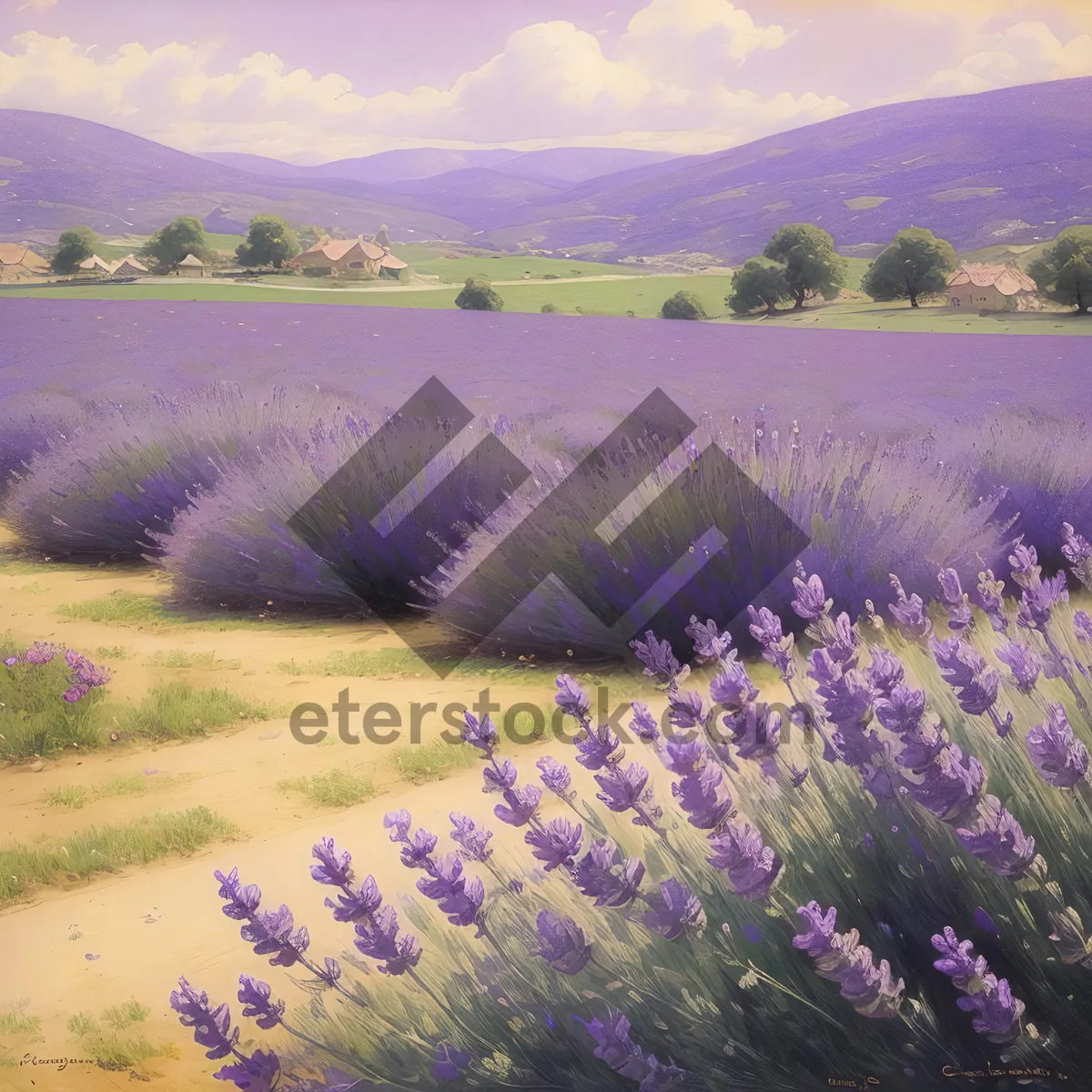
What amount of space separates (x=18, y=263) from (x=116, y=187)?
75cm

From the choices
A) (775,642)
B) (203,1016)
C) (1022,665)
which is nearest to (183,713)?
(203,1016)

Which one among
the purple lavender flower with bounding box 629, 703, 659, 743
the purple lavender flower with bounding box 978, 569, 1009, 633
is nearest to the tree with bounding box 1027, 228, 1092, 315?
the purple lavender flower with bounding box 978, 569, 1009, 633

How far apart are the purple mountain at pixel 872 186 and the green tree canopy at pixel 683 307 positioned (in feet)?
1.08

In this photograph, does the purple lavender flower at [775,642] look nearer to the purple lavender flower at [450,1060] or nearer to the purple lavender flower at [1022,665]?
the purple lavender flower at [1022,665]

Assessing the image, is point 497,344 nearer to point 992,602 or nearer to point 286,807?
point 286,807

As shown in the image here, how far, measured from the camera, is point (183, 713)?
3418mm

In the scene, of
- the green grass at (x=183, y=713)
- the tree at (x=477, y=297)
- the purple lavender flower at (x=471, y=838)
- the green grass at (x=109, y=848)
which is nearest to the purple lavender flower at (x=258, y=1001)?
the purple lavender flower at (x=471, y=838)

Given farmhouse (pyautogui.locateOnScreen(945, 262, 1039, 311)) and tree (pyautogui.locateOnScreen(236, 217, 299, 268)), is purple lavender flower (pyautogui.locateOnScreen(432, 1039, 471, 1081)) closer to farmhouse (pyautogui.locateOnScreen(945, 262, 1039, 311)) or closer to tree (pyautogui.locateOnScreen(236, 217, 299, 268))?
farmhouse (pyautogui.locateOnScreen(945, 262, 1039, 311))

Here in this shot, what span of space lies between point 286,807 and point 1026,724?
77.0 inches

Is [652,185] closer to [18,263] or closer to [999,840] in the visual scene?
[18,263]

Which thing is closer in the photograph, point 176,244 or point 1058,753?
point 1058,753

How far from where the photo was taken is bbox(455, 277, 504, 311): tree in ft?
23.5

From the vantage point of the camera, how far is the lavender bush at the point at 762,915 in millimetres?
1139
